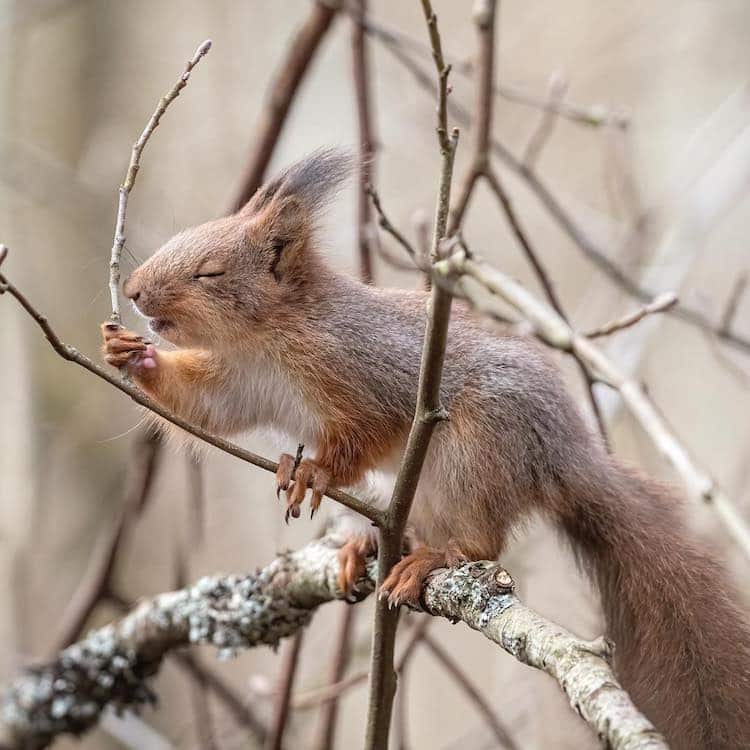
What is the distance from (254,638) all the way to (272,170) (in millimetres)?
3086

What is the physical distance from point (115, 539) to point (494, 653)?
290 cm

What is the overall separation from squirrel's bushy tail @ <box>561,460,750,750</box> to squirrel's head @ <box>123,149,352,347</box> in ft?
2.61

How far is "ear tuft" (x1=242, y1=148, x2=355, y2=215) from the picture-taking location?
2195 millimetres

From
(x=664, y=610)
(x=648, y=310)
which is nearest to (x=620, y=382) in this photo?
(x=648, y=310)

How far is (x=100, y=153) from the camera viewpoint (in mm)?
4586

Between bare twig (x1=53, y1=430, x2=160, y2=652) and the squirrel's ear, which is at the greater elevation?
the squirrel's ear

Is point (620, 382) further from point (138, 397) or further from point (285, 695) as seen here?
point (285, 695)

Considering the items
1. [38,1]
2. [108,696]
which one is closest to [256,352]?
[108,696]

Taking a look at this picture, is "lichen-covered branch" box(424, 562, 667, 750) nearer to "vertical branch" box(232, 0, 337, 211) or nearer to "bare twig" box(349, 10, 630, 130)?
"bare twig" box(349, 10, 630, 130)

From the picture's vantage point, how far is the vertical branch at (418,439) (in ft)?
4.37

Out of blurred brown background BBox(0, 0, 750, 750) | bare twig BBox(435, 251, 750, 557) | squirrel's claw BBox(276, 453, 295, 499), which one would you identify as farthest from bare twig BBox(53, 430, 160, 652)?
bare twig BBox(435, 251, 750, 557)

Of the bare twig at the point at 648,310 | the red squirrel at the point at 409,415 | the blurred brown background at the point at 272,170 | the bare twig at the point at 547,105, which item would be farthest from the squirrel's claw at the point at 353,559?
the blurred brown background at the point at 272,170

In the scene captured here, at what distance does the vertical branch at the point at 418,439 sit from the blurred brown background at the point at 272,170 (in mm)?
2802

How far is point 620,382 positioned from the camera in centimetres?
104
